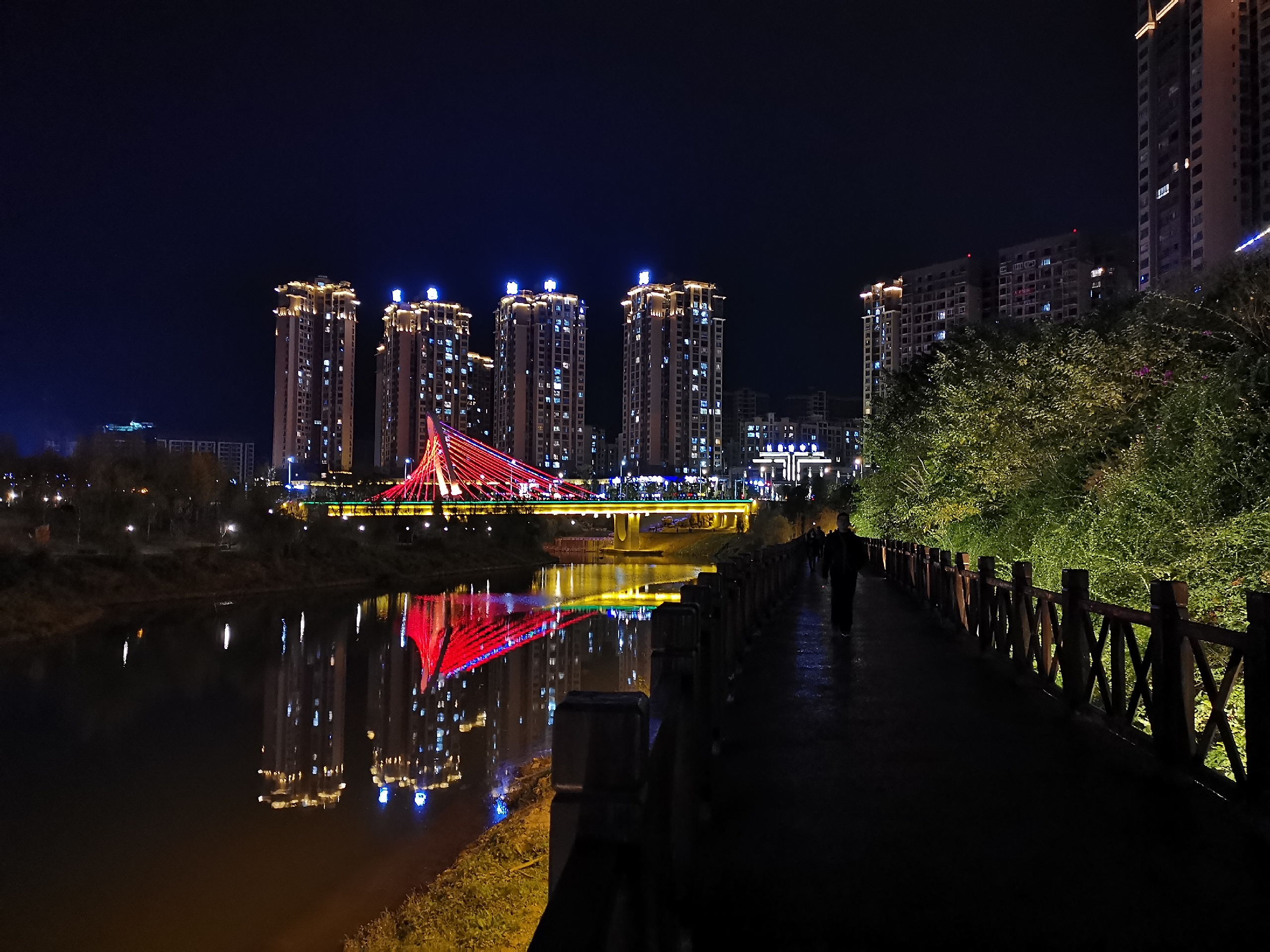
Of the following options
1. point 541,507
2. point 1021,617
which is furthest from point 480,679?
point 541,507

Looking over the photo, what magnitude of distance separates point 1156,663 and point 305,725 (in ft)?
64.2

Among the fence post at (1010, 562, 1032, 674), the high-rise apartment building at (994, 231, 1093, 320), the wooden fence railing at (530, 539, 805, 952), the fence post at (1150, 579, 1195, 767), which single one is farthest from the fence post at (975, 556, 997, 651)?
the high-rise apartment building at (994, 231, 1093, 320)

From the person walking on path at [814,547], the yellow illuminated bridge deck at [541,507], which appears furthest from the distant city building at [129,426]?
the person walking on path at [814,547]

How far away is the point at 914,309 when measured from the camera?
104500 mm

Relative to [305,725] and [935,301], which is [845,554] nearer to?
[305,725]

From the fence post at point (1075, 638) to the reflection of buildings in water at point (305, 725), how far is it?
42.4 feet

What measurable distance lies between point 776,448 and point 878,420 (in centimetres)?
9591

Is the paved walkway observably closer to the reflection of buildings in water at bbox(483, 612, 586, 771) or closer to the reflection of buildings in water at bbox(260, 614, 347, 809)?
the reflection of buildings in water at bbox(483, 612, 586, 771)

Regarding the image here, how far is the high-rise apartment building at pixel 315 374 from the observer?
4889 inches

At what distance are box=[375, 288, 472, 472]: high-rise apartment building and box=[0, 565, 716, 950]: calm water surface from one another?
95.0 metres

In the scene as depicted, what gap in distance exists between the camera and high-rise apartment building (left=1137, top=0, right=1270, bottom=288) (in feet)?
207

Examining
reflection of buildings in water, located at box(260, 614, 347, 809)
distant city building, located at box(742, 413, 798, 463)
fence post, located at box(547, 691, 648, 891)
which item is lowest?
reflection of buildings in water, located at box(260, 614, 347, 809)

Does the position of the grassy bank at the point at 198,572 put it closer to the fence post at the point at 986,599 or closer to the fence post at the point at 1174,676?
the fence post at the point at 986,599

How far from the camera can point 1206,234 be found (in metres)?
64.6
